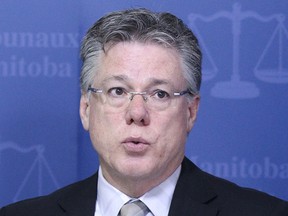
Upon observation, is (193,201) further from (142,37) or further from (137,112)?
(142,37)

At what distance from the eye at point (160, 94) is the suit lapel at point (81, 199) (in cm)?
37

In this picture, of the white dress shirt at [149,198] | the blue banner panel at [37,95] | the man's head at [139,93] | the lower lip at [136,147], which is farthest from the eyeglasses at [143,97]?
the blue banner panel at [37,95]

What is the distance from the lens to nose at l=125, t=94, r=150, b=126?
2127 mm

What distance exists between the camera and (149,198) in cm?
225

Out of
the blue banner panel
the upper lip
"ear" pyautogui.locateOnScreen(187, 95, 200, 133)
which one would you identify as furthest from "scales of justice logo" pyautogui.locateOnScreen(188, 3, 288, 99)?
the upper lip

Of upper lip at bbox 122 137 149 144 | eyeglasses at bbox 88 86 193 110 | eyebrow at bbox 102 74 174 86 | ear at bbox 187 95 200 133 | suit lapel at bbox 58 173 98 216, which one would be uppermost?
eyebrow at bbox 102 74 174 86

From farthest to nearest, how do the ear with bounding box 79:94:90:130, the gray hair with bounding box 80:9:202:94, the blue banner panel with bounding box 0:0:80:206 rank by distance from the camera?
the blue banner panel with bounding box 0:0:80:206
the ear with bounding box 79:94:90:130
the gray hair with bounding box 80:9:202:94

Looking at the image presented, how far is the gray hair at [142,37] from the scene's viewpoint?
2229mm

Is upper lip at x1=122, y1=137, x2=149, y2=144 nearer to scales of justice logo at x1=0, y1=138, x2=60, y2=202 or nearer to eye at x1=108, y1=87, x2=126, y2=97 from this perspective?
eye at x1=108, y1=87, x2=126, y2=97

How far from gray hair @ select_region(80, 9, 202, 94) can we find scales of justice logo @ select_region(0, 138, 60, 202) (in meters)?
0.60

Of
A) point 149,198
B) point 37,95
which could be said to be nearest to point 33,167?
point 37,95

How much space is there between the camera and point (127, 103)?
217 centimetres

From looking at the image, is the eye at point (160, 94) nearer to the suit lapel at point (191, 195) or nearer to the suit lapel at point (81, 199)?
the suit lapel at point (191, 195)

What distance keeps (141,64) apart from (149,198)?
1.23 feet
